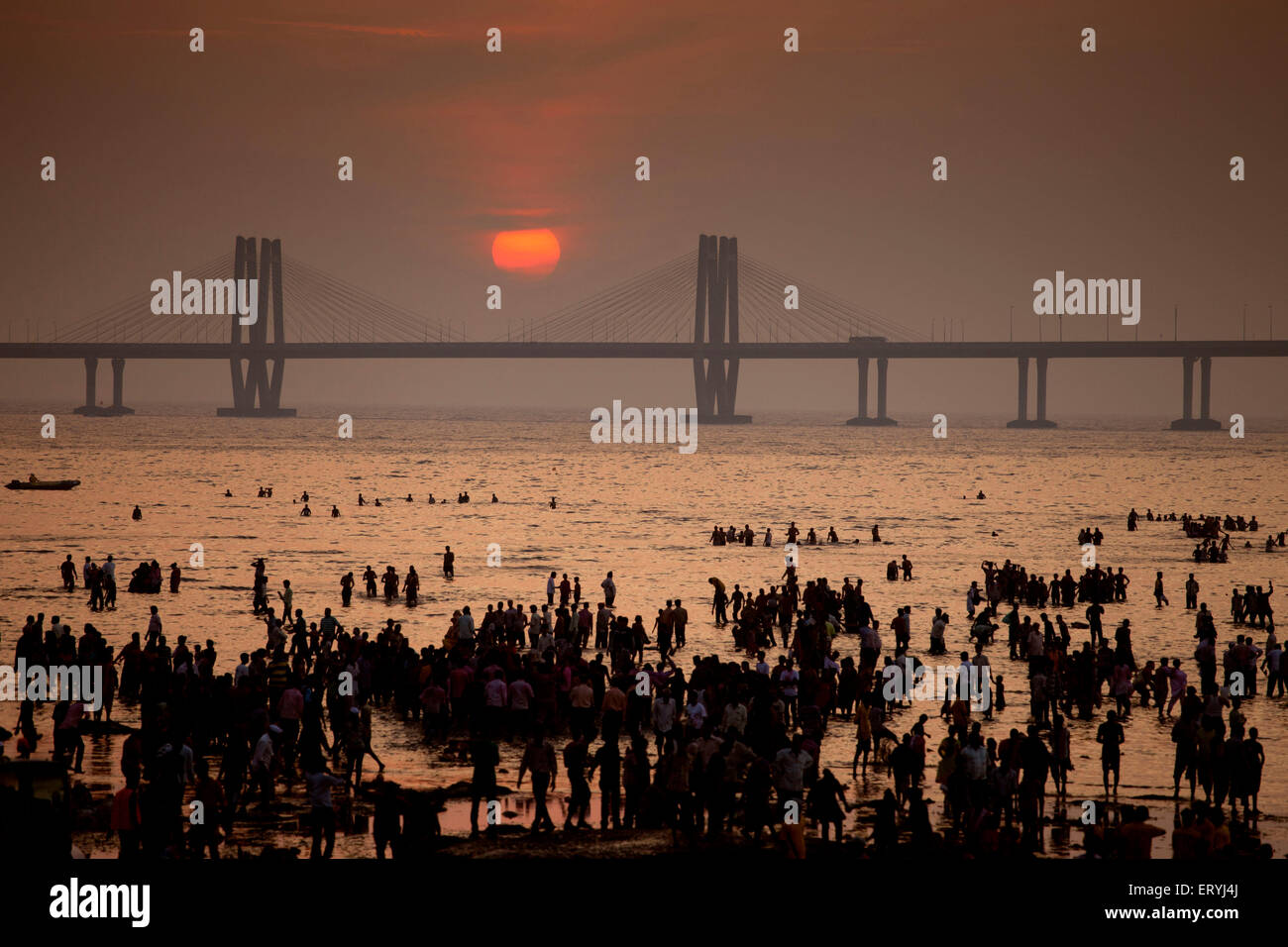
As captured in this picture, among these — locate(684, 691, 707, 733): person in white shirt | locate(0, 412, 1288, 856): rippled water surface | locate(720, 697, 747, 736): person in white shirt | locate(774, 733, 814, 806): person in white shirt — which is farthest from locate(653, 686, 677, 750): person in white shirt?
locate(774, 733, 814, 806): person in white shirt

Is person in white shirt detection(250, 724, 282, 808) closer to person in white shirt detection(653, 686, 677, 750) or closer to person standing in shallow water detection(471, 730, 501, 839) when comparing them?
person standing in shallow water detection(471, 730, 501, 839)

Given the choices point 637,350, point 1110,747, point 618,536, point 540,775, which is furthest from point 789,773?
point 637,350

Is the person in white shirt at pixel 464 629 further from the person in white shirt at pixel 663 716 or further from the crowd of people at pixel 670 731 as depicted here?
the person in white shirt at pixel 663 716

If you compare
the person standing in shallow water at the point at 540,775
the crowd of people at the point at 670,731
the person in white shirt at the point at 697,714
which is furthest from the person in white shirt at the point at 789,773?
the person standing in shallow water at the point at 540,775

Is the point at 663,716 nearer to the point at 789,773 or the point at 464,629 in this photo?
the point at 789,773

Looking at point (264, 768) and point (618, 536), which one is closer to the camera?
point (264, 768)

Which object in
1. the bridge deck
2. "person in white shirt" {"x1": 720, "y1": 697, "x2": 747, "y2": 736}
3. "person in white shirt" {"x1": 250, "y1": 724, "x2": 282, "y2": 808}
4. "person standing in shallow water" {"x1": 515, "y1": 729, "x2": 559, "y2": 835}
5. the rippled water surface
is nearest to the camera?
"person standing in shallow water" {"x1": 515, "y1": 729, "x2": 559, "y2": 835}

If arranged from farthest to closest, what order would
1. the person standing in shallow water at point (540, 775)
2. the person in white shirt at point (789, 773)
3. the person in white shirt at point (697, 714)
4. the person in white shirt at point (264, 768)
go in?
the person in white shirt at point (697, 714), the person in white shirt at point (264, 768), the person standing in shallow water at point (540, 775), the person in white shirt at point (789, 773)

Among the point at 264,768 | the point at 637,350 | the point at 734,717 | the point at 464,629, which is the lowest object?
the point at 264,768

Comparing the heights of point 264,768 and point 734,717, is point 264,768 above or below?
below

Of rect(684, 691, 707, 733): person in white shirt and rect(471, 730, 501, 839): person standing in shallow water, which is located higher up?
rect(684, 691, 707, 733): person in white shirt

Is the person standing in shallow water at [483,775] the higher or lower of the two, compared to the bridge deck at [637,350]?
lower

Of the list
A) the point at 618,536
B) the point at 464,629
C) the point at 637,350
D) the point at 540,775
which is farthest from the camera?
the point at 637,350

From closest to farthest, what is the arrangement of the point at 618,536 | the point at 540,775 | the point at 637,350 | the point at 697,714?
the point at 540,775, the point at 697,714, the point at 618,536, the point at 637,350
